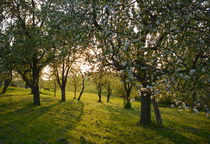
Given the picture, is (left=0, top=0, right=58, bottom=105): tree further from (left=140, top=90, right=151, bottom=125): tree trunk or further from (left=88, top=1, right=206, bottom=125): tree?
(left=140, top=90, right=151, bottom=125): tree trunk

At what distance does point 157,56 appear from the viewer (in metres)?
7.22

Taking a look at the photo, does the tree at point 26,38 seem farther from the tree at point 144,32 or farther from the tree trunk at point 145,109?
the tree trunk at point 145,109

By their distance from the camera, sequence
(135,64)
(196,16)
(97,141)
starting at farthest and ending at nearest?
1. (97,141)
2. (196,16)
3. (135,64)

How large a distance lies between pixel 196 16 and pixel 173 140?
1172 centimetres

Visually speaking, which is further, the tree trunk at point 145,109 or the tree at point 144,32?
the tree trunk at point 145,109

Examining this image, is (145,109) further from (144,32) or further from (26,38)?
(26,38)

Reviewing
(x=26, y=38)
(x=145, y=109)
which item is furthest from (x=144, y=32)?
(x=26, y=38)

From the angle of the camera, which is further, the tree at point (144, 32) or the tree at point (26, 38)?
the tree at point (26, 38)

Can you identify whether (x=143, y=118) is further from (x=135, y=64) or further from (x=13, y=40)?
(x=13, y=40)

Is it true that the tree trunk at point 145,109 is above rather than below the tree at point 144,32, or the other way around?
below

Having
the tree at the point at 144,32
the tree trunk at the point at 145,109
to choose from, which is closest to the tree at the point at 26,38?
the tree at the point at 144,32

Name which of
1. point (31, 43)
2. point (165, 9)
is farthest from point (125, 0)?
point (31, 43)

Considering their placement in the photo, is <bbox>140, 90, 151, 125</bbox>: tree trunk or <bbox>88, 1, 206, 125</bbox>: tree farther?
<bbox>140, 90, 151, 125</bbox>: tree trunk

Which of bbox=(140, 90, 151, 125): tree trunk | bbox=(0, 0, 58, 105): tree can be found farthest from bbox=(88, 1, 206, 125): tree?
bbox=(140, 90, 151, 125): tree trunk
